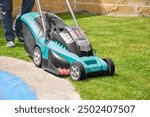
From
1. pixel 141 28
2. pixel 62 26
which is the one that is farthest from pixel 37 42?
pixel 141 28

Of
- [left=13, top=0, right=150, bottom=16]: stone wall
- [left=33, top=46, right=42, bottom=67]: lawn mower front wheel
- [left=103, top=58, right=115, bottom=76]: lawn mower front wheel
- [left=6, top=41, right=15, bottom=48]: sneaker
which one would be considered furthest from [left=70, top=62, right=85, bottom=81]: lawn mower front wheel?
[left=13, top=0, right=150, bottom=16]: stone wall

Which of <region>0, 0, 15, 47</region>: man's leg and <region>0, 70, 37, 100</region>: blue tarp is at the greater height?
<region>0, 0, 15, 47</region>: man's leg

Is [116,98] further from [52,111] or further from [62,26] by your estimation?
[62,26]

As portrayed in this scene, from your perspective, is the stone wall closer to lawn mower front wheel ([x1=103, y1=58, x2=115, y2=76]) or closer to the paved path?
the paved path

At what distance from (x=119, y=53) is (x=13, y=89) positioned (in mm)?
2743

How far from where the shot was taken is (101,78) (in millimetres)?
6473

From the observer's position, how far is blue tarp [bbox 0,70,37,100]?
5.76 meters

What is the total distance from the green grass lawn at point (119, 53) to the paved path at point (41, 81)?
17 cm

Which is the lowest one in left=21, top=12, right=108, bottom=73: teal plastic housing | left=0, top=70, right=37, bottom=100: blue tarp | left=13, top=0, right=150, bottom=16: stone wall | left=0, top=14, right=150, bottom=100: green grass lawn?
left=13, top=0, right=150, bottom=16: stone wall

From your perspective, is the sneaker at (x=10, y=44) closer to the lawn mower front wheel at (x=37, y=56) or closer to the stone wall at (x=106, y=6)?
the lawn mower front wheel at (x=37, y=56)

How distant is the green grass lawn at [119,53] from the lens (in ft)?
A: 19.4

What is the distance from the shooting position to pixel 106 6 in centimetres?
1387

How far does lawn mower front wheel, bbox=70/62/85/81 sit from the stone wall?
295 inches

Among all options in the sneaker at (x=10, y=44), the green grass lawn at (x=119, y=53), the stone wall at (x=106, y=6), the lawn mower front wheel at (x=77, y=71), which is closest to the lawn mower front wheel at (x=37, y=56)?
the green grass lawn at (x=119, y=53)
